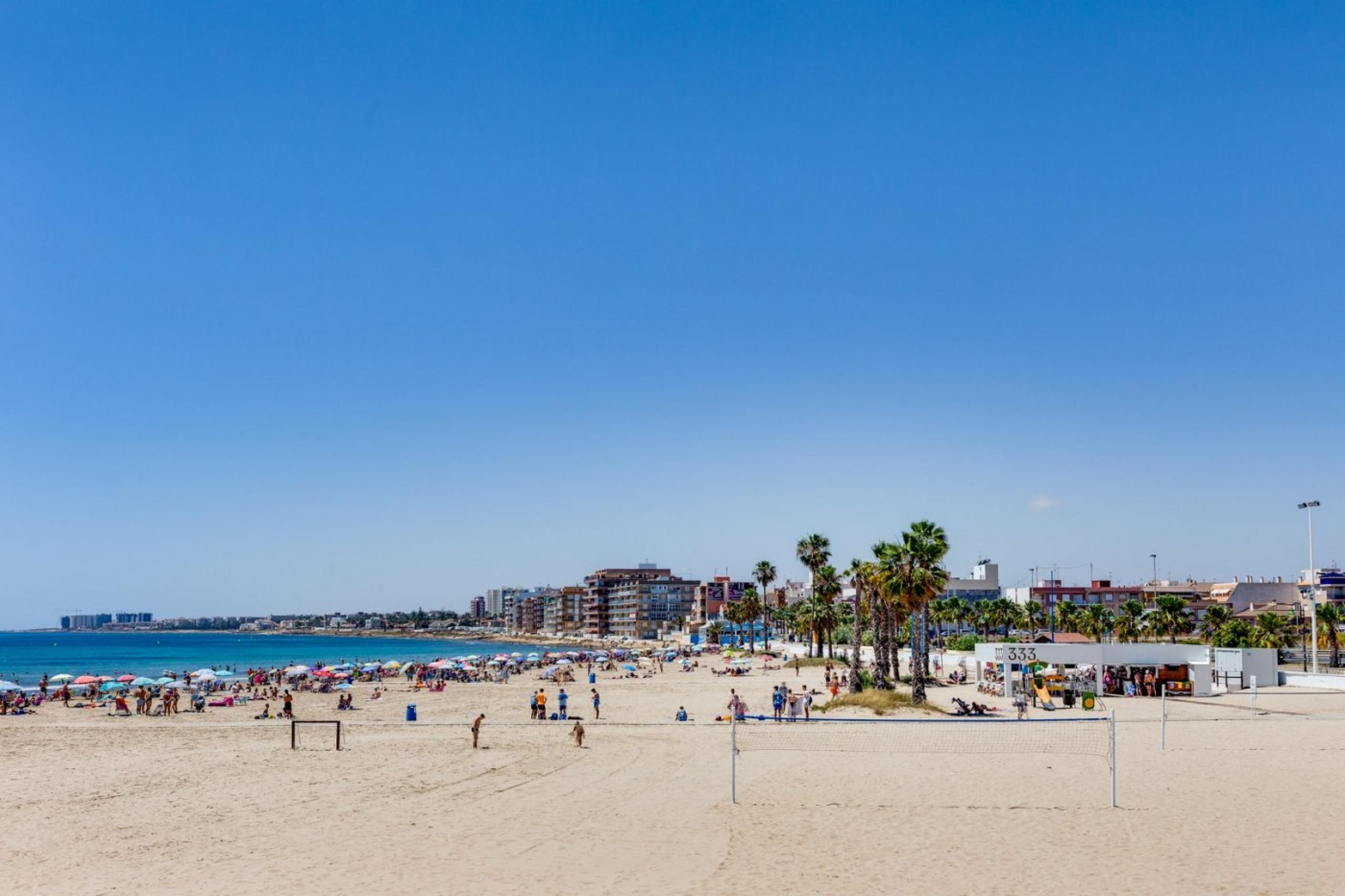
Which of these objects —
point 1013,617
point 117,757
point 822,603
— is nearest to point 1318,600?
point 1013,617

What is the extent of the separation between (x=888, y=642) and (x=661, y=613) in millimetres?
144467

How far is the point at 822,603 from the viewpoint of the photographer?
7731cm

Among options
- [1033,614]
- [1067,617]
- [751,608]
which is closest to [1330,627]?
[1033,614]

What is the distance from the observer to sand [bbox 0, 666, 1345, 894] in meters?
14.3

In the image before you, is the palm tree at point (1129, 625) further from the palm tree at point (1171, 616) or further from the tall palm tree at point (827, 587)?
the tall palm tree at point (827, 587)

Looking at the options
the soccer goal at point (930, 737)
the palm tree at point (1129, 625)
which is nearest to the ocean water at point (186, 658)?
the palm tree at point (1129, 625)

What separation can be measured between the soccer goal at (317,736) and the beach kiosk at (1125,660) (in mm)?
26679

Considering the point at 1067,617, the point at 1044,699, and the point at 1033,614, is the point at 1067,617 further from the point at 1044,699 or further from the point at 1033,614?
the point at 1044,699

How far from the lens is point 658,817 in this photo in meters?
18.3

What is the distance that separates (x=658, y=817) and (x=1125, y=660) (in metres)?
30.8

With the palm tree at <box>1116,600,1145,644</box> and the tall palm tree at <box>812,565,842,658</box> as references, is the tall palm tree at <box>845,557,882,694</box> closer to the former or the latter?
the tall palm tree at <box>812,565,842,658</box>

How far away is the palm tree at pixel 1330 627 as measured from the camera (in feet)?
232

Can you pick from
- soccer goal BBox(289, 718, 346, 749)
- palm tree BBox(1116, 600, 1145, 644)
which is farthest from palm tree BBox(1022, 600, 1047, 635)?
soccer goal BBox(289, 718, 346, 749)

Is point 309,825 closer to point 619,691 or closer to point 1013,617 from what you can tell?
point 619,691
